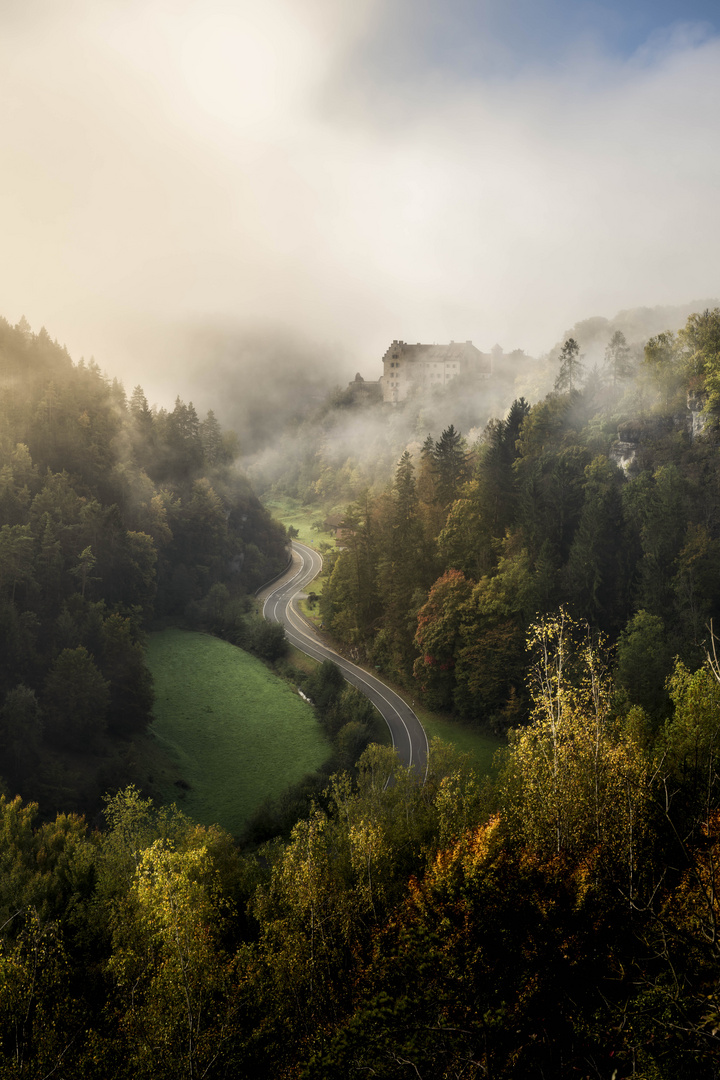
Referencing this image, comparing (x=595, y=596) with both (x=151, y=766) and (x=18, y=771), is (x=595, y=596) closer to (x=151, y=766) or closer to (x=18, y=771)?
(x=151, y=766)

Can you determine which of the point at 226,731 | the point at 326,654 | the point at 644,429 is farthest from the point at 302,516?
the point at 644,429

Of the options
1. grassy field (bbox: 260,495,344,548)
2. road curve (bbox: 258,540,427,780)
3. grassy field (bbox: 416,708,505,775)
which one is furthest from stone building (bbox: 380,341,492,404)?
grassy field (bbox: 416,708,505,775)

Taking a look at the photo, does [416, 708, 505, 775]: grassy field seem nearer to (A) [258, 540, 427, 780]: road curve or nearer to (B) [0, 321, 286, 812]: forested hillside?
(A) [258, 540, 427, 780]: road curve

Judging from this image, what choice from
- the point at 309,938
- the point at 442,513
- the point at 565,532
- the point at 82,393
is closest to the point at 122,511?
the point at 82,393

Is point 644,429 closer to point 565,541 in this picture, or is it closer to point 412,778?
point 565,541

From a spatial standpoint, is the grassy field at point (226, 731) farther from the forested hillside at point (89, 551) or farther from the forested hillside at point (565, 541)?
the forested hillside at point (565, 541)

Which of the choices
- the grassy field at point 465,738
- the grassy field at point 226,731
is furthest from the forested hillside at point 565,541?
the grassy field at point 226,731
